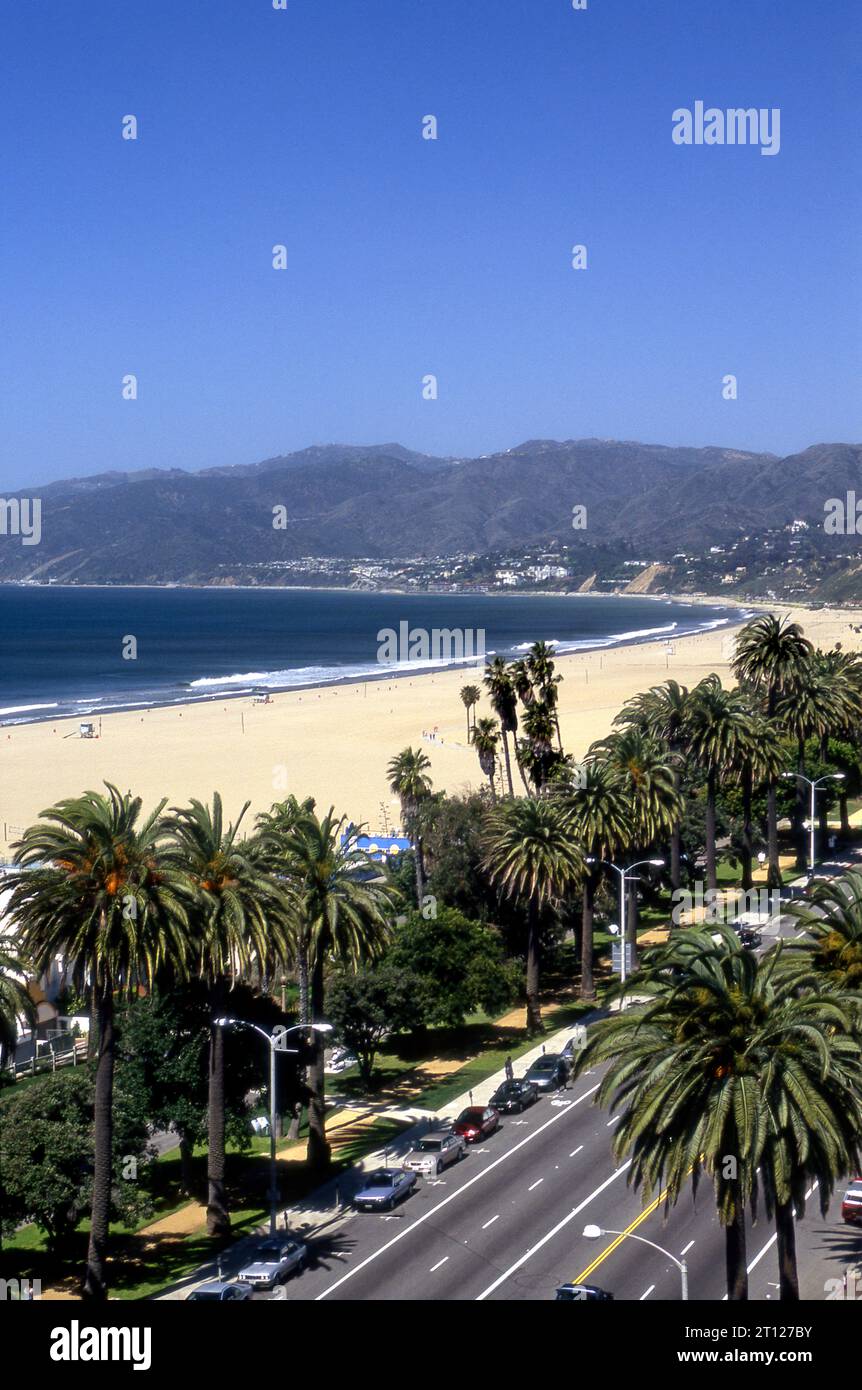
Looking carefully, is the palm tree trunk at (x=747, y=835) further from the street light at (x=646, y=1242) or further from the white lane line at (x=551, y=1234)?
the street light at (x=646, y=1242)

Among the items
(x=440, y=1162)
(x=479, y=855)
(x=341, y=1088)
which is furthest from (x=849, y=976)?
(x=479, y=855)

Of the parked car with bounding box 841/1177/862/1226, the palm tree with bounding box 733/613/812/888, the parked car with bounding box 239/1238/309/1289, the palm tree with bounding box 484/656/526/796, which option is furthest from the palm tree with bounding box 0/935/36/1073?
the palm tree with bounding box 733/613/812/888

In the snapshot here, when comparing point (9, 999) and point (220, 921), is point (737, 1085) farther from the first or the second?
point (9, 999)

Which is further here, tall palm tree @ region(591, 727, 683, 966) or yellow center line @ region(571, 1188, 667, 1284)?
tall palm tree @ region(591, 727, 683, 966)

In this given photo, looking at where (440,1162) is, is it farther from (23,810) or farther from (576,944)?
(23,810)

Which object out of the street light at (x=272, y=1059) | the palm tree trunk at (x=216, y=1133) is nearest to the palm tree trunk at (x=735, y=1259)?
the street light at (x=272, y=1059)

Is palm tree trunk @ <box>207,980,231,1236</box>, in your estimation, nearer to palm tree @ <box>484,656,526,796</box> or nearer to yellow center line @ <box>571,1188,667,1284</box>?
yellow center line @ <box>571,1188,667,1284</box>
